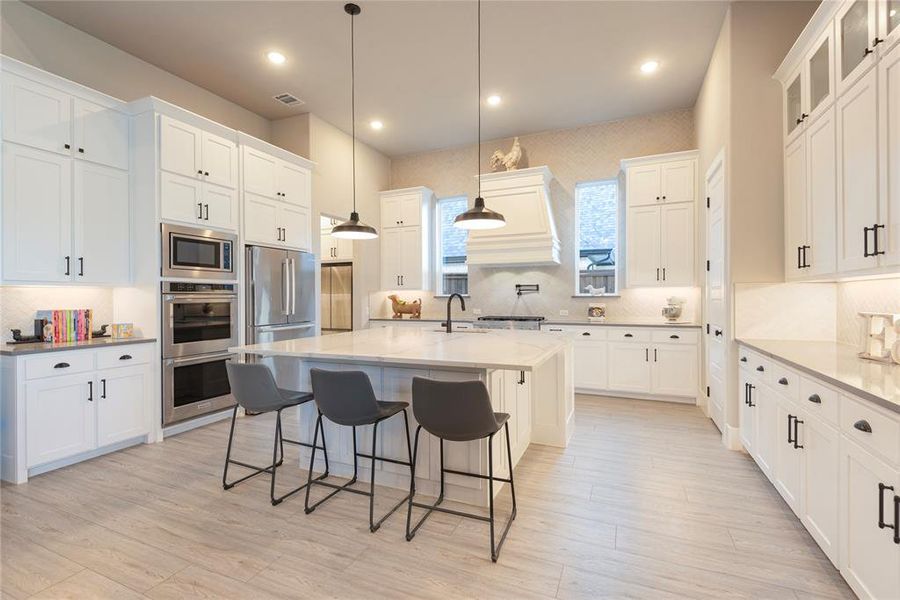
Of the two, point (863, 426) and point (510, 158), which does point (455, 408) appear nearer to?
point (863, 426)

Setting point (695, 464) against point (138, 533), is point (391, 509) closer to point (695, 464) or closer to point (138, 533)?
point (138, 533)

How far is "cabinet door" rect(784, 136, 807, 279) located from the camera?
288 cm

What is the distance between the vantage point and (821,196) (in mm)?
2619

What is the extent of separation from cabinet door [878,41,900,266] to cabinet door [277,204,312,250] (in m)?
4.95

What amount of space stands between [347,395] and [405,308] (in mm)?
4439

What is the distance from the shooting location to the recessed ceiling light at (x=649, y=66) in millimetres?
4230

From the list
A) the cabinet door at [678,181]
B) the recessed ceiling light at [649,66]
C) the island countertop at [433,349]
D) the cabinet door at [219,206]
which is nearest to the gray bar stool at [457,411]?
the island countertop at [433,349]

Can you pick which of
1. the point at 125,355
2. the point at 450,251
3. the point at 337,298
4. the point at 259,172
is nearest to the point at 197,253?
the point at 125,355

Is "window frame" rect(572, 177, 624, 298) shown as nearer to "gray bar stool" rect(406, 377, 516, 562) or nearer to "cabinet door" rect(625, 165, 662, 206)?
"cabinet door" rect(625, 165, 662, 206)

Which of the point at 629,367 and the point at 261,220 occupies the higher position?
the point at 261,220

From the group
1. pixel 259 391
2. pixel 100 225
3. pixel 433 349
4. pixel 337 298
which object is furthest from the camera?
pixel 337 298

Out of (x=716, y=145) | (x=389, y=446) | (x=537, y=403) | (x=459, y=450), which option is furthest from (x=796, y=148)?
(x=389, y=446)

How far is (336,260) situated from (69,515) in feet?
15.0

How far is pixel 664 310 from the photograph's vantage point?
207 inches
